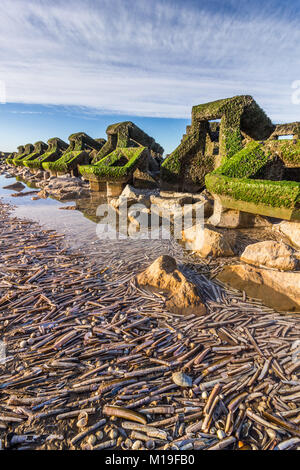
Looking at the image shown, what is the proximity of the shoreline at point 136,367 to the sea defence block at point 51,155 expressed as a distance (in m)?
27.7

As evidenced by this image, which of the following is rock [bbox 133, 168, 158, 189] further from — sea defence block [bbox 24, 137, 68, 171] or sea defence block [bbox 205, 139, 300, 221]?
sea defence block [bbox 24, 137, 68, 171]

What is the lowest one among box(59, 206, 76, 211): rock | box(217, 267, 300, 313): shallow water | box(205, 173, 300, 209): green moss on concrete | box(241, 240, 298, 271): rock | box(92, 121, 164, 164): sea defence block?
box(217, 267, 300, 313): shallow water

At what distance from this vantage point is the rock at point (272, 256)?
4.48 m

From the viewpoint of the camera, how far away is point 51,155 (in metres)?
28.2

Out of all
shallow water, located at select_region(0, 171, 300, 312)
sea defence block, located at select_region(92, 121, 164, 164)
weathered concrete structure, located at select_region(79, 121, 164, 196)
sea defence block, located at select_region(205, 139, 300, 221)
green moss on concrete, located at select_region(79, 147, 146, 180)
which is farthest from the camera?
sea defence block, located at select_region(92, 121, 164, 164)

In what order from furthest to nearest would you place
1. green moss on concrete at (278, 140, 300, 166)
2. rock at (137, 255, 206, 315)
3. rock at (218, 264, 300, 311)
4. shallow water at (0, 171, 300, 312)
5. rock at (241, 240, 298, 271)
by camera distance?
green moss on concrete at (278, 140, 300, 166) → rock at (241, 240, 298, 271) → shallow water at (0, 171, 300, 312) → rock at (218, 264, 300, 311) → rock at (137, 255, 206, 315)

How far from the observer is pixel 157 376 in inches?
101

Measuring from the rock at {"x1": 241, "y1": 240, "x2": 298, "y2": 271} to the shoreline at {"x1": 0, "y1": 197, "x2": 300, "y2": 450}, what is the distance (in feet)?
4.04

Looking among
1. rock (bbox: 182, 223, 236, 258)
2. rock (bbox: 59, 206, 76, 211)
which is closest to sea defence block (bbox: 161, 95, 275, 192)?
rock (bbox: 59, 206, 76, 211)

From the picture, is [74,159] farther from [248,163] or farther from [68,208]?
[248,163]

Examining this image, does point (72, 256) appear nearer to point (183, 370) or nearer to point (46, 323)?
point (46, 323)

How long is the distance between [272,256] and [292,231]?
9.48ft

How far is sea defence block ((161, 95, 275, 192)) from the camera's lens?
10.7 m

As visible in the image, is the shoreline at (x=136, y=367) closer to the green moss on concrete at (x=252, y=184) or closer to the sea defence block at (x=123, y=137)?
the green moss on concrete at (x=252, y=184)
